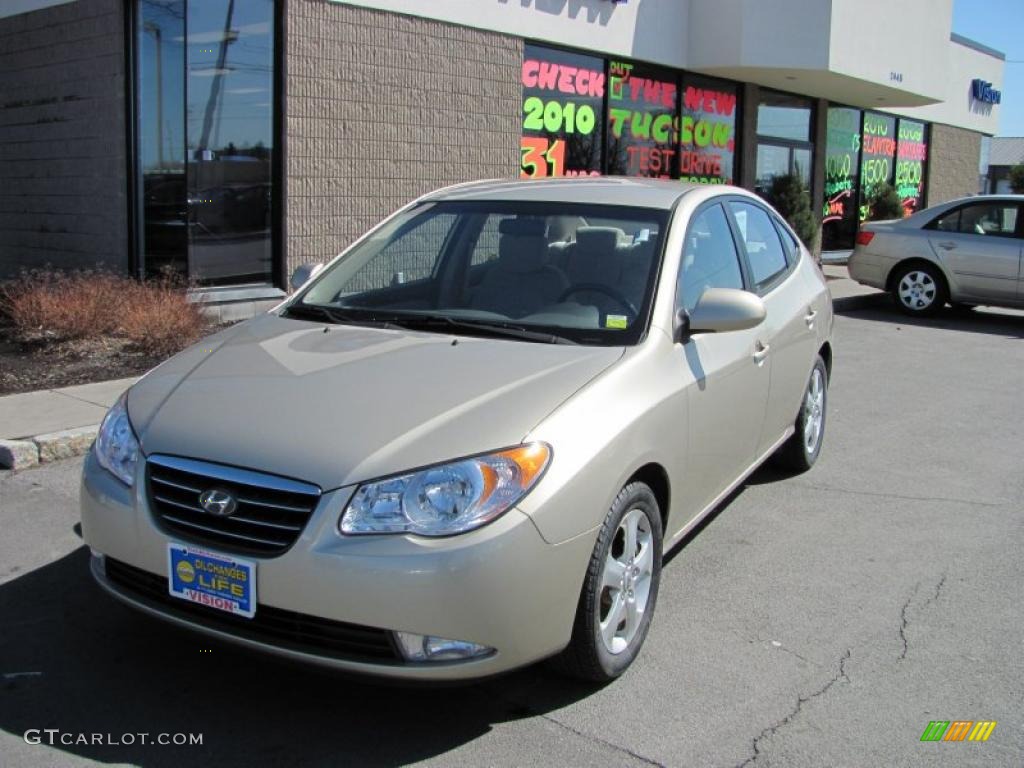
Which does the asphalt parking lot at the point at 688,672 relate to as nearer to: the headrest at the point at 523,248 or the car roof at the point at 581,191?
the headrest at the point at 523,248

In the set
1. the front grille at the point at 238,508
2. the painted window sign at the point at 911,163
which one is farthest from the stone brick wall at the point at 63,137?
the painted window sign at the point at 911,163

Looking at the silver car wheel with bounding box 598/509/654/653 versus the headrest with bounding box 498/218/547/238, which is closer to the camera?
the silver car wheel with bounding box 598/509/654/653

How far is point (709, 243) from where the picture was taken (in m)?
4.80

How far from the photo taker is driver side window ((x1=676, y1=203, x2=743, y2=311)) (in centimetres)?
441

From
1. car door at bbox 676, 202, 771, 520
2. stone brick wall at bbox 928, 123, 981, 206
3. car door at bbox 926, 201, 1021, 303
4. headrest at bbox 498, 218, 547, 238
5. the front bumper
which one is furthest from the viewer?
stone brick wall at bbox 928, 123, 981, 206

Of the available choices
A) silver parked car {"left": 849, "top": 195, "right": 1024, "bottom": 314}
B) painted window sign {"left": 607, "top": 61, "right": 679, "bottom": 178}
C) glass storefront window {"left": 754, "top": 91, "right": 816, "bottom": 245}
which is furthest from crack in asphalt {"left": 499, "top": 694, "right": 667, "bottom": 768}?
glass storefront window {"left": 754, "top": 91, "right": 816, "bottom": 245}

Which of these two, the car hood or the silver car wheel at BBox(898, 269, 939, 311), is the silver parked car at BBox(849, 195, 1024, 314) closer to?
the silver car wheel at BBox(898, 269, 939, 311)

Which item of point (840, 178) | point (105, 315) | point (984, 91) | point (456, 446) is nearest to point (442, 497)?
point (456, 446)

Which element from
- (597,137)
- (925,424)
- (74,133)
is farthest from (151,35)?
(925,424)

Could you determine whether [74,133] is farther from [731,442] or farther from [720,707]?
[720,707]

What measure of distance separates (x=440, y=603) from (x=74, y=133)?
9.40 m

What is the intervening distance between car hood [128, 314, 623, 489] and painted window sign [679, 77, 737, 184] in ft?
42.3

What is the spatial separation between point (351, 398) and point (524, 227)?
152 cm

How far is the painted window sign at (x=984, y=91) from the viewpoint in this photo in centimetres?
2633
